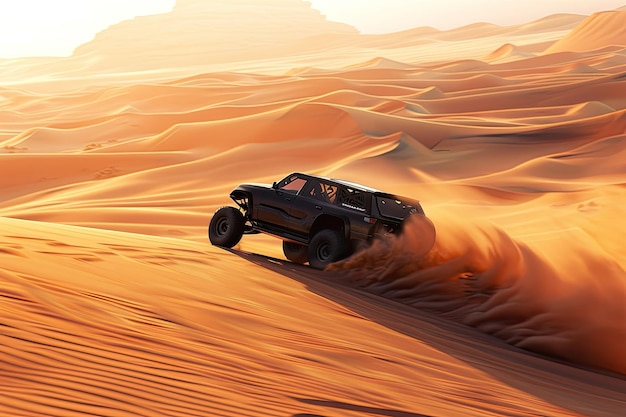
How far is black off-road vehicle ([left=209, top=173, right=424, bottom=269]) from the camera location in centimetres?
1095

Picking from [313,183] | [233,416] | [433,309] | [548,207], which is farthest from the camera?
[548,207]

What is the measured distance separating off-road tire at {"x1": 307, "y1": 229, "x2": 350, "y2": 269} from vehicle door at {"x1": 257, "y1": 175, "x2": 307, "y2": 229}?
650 mm

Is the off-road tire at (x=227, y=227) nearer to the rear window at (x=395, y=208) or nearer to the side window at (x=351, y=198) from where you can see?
the side window at (x=351, y=198)

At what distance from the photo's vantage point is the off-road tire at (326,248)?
1102cm

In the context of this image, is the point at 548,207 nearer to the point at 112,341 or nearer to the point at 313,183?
the point at 313,183

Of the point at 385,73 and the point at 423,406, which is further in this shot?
the point at 385,73

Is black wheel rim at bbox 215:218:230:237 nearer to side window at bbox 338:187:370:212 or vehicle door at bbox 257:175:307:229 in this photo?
vehicle door at bbox 257:175:307:229

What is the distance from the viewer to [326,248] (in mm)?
11266

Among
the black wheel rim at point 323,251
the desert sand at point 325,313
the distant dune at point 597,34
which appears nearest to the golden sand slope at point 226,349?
the desert sand at point 325,313

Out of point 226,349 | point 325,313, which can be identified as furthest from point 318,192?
point 226,349

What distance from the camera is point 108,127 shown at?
56625 millimetres

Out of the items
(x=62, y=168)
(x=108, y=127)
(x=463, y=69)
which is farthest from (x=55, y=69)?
(x=62, y=168)

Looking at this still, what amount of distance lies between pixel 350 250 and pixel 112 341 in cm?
582

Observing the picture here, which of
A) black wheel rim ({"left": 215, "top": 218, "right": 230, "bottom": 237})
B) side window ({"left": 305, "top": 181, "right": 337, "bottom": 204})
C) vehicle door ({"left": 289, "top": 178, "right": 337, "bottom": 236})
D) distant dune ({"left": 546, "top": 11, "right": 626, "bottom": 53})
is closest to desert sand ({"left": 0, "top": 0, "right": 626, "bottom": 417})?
vehicle door ({"left": 289, "top": 178, "right": 337, "bottom": 236})
